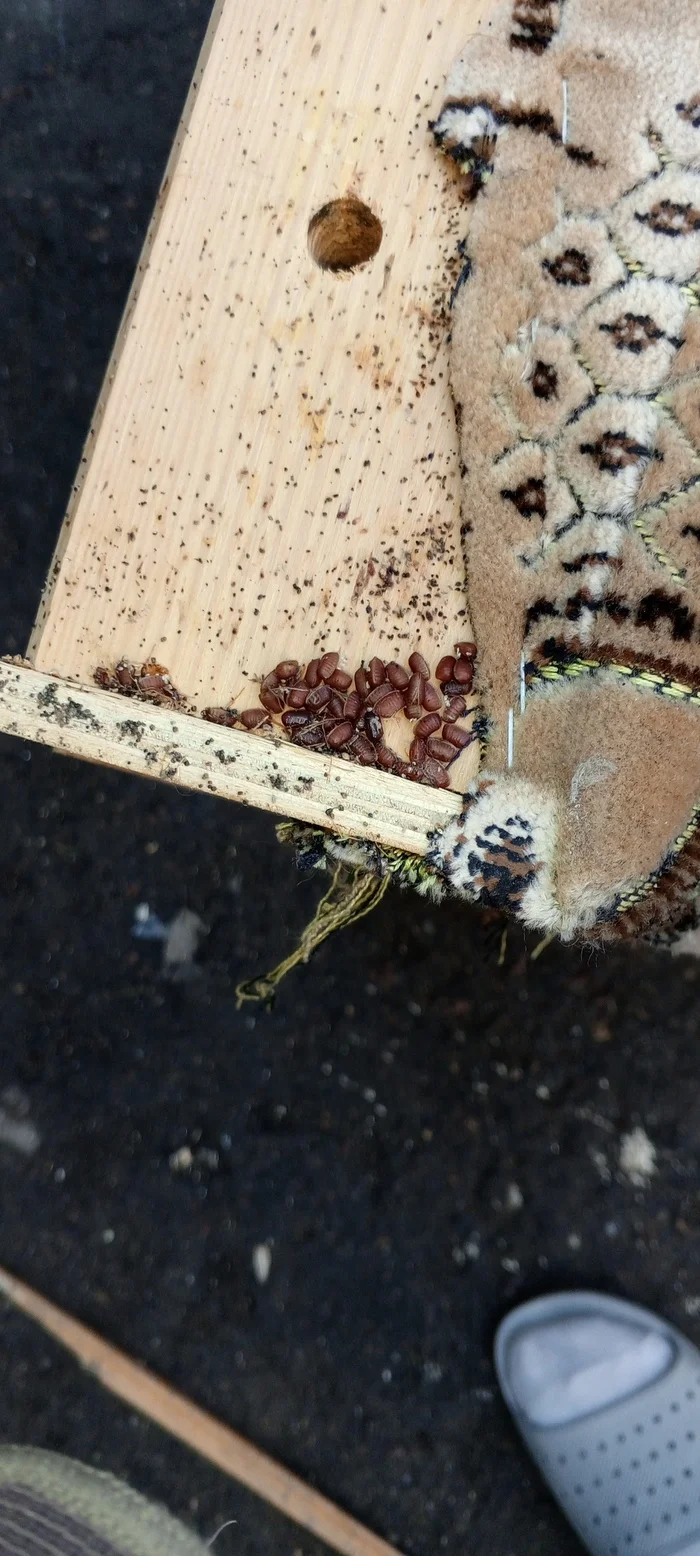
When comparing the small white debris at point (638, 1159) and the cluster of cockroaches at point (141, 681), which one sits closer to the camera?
the cluster of cockroaches at point (141, 681)

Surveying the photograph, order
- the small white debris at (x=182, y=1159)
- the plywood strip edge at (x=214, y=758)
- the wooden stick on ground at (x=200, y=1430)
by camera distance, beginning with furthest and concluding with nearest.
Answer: the small white debris at (x=182, y=1159) < the wooden stick on ground at (x=200, y=1430) < the plywood strip edge at (x=214, y=758)

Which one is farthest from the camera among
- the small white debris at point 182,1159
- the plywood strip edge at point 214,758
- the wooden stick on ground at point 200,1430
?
the small white debris at point 182,1159

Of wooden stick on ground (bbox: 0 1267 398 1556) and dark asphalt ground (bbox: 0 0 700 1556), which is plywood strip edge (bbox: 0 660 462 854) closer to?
dark asphalt ground (bbox: 0 0 700 1556)

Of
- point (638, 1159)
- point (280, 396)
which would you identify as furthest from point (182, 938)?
point (280, 396)

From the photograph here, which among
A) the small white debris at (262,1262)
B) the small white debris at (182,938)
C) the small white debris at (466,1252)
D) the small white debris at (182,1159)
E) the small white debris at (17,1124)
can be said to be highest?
the small white debris at (182,938)

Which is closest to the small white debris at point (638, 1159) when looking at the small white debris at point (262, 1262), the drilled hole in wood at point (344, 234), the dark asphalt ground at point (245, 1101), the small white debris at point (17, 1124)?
the dark asphalt ground at point (245, 1101)

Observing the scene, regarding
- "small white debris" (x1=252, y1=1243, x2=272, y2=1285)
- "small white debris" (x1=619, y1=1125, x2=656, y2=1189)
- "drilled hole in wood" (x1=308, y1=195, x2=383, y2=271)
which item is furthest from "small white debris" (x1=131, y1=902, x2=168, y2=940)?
"drilled hole in wood" (x1=308, y1=195, x2=383, y2=271)

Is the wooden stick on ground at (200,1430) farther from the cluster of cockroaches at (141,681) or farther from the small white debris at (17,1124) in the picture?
the cluster of cockroaches at (141,681)

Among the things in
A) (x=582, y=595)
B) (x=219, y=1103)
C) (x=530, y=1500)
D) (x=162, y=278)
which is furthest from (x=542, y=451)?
(x=530, y=1500)
